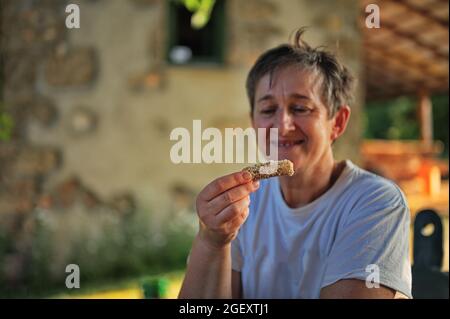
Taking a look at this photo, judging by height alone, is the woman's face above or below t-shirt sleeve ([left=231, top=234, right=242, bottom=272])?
above

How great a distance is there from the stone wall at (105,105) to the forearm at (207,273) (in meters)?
2.58

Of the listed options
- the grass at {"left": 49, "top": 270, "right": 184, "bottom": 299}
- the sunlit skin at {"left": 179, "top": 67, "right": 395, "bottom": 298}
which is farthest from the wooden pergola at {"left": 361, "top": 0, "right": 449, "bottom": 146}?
the grass at {"left": 49, "top": 270, "right": 184, "bottom": 299}

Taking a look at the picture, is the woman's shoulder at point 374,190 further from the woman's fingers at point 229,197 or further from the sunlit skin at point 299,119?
the woman's fingers at point 229,197

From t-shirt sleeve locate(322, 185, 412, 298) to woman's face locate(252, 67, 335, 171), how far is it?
0.18 meters

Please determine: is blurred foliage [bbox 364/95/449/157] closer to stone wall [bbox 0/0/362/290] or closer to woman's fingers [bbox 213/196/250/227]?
stone wall [bbox 0/0/362/290]

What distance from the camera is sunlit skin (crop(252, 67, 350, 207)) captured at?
123 centimetres

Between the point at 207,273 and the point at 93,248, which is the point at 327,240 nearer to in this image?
the point at 207,273

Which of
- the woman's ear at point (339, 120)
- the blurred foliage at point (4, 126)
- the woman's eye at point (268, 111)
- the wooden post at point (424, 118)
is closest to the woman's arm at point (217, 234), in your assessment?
the woman's eye at point (268, 111)

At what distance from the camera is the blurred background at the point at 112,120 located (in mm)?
3752

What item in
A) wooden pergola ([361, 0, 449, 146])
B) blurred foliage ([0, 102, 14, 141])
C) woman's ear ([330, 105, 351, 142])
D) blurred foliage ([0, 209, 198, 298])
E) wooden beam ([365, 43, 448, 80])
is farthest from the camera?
wooden beam ([365, 43, 448, 80])

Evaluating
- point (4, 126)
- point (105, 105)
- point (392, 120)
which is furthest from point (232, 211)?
point (392, 120)

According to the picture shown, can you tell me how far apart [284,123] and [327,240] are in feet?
0.97

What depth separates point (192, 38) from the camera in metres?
4.28
